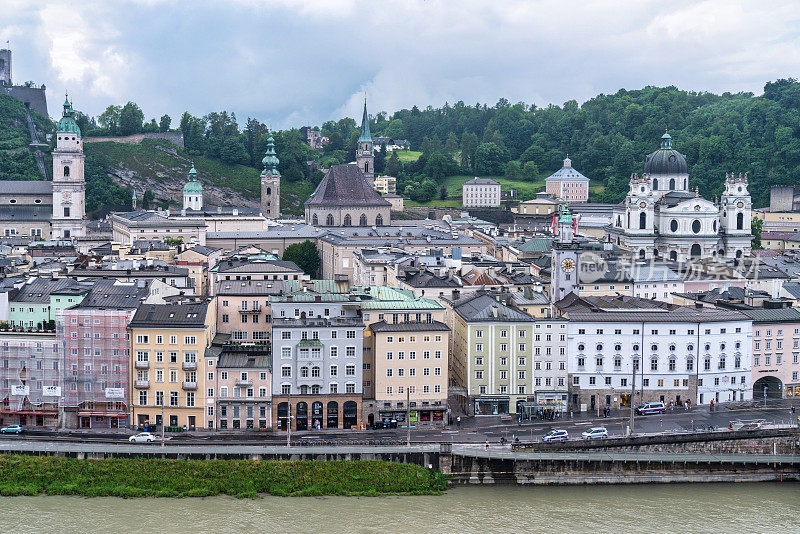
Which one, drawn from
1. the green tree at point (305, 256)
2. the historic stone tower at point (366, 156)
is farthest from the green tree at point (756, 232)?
the historic stone tower at point (366, 156)

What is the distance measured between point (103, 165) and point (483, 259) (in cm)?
4923

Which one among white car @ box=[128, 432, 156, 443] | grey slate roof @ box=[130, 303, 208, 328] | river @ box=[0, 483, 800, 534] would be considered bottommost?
river @ box=[0, 483, 800, 534]

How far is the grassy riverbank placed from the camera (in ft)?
104

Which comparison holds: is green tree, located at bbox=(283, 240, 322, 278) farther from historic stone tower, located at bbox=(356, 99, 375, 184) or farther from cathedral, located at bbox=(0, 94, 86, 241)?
historic stone tower, located at bbox=(356, 99, 375, 184)

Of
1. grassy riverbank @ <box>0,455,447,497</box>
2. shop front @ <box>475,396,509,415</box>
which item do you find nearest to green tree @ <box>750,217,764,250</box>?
shop front @ <box>475,396,509,415</box>

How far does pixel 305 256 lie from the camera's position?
66.8 metres

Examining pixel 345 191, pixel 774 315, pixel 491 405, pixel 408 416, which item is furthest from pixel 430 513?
pixel 345 191

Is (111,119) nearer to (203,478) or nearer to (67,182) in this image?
(67,182)

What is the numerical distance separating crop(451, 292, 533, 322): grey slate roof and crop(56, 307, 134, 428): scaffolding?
1156cm

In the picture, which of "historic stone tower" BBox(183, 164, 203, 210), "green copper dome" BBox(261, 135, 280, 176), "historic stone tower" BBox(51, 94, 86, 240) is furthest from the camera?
"green copper dome" BBox(261, 135, 280, 176)

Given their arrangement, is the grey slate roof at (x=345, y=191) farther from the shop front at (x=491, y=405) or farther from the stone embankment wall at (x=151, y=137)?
the shop front at (x=491, y=405)

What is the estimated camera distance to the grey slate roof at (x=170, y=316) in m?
37.1

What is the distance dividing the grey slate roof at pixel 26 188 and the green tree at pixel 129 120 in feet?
85.7

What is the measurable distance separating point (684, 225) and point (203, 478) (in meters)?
40.3
